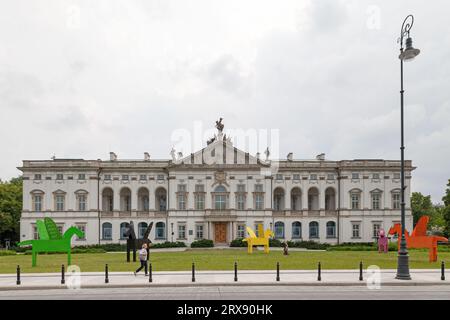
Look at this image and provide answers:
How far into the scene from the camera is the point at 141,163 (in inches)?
2454

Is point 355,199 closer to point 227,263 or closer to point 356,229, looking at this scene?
point 356,229

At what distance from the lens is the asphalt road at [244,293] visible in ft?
50.9

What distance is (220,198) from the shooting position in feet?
200

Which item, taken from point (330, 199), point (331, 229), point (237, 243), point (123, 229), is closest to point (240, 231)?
point (237, 243)

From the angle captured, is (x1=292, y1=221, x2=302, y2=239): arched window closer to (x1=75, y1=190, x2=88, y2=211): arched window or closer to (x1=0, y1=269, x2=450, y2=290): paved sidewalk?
(x1=75, y1=190, x2=88, y2=211): arched window

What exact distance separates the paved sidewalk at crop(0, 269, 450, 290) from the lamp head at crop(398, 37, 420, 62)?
34.4ft

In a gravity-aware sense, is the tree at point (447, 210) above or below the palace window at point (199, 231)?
above

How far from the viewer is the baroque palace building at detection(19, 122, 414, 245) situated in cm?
6034

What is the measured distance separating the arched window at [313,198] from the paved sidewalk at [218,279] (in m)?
40.1

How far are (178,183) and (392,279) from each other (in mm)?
43929

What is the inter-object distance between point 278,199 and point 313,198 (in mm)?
5549

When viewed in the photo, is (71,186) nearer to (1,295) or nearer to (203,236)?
(203,236)

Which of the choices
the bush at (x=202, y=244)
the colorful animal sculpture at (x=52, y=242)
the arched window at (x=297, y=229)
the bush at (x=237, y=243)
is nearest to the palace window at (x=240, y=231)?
the bush at (x=237, y=243)

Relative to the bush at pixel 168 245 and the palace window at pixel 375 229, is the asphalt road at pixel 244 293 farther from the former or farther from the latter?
the palace window at pixel 375 229
